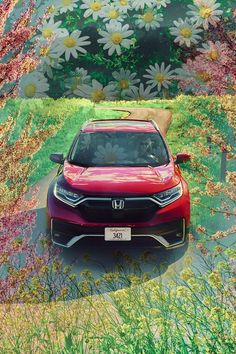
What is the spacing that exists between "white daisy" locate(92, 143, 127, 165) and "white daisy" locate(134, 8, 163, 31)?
12.3 m

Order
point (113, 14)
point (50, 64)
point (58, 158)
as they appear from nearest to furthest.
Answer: point (58, 158), point (50, 64), point (113, 14)

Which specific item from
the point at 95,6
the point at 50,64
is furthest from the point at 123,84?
the point at 95,6

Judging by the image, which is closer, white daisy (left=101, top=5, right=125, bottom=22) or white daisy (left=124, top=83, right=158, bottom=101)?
white daisy (left=124, top=83, right=158, bottom=101)

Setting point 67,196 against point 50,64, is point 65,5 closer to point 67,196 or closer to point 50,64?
point 50,64

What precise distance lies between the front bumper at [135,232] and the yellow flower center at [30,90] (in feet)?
41.6

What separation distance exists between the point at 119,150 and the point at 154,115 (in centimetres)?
854

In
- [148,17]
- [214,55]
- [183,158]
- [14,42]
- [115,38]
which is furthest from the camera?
[148,17]

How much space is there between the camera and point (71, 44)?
882 inches

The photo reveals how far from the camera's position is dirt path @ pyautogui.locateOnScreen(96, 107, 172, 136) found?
19.1 metres

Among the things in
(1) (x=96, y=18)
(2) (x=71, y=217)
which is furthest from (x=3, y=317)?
(1) (x=96, y=18)

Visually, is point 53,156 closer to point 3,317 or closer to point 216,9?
point 3,317

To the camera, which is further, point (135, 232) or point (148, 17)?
point (148, 17)

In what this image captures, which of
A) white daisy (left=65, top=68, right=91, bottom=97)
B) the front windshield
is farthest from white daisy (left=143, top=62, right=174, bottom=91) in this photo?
the front windshield

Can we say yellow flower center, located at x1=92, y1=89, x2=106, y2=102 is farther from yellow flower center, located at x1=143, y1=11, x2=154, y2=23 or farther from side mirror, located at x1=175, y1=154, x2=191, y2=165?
side mirror, located at x1=175, y1=154, x2=191, y2=165
